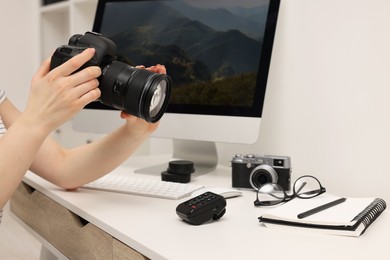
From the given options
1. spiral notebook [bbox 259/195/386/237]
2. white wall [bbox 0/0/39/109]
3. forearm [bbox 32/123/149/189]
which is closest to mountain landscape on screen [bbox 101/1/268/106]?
forearm [bbox 32/123/149/189]

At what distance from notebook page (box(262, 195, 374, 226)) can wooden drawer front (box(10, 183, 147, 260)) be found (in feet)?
0.75

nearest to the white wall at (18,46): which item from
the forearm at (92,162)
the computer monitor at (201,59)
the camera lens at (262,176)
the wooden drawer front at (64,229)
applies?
the computer monitor at (201,59)

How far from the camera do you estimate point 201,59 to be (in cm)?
109

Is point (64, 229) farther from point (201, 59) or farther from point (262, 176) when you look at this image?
point (201, 59)

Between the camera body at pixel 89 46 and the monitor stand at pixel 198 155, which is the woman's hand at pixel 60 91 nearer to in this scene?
the camera body at pixel 89 46

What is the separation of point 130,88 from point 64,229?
0.31 m

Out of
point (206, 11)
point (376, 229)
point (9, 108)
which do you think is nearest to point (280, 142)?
Answer: point (206, 11)

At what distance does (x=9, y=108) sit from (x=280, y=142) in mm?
665

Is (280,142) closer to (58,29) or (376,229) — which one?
(376,229)

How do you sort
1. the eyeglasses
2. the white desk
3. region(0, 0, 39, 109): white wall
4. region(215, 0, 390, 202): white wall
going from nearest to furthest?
the white desk → the eyeglasses → region(215, 0, 390, 202): white wall → region(0, 0, 39, 109): white wall

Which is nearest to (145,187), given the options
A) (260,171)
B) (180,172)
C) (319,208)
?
(180,172)

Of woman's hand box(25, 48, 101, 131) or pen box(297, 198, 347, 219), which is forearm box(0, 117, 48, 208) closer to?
woman's hand box(25, 48, 101, 131)

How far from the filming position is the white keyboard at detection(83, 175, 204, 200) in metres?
0.86

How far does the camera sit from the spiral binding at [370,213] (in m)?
0.65
